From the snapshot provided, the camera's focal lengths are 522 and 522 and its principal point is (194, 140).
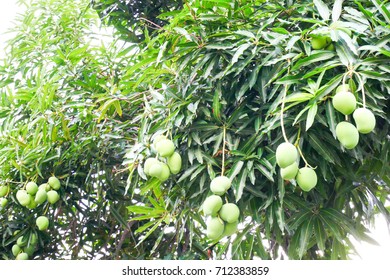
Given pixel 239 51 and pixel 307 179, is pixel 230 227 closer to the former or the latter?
pixel 307 179

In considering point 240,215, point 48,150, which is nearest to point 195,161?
point 240,215

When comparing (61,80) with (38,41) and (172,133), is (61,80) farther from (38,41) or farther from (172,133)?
(172,133)

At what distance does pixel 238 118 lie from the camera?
1.57 metres

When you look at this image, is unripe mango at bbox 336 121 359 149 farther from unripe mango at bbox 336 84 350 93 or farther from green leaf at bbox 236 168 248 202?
green leaf at bbox 236 168 248 202

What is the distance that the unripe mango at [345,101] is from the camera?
1.20 m

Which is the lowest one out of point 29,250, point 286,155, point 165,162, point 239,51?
point 29,250

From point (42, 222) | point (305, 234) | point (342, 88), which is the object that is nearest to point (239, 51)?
point (342, 88)

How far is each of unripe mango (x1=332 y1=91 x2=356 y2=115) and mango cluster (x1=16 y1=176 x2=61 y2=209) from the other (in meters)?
1.40

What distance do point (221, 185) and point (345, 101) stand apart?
40 cm

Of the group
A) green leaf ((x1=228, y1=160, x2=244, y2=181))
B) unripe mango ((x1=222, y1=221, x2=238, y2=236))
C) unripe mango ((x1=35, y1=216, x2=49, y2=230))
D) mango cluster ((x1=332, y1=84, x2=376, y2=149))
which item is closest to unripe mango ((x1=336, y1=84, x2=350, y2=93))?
mango cluster ((x1=332, y1=84, x2=376, y2=149))

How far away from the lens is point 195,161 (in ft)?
5.31

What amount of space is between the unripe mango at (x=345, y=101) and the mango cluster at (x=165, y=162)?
510 millimetres

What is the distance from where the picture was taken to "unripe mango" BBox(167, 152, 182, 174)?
5.00ft

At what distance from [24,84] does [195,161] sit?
1.38 metres
